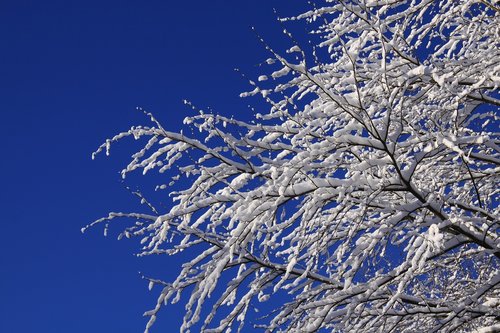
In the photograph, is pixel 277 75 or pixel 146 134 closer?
pixel 146 134

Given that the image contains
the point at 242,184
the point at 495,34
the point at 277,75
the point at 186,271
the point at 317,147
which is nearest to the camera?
the point at 317,147

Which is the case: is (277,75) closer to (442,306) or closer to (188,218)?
(188,218)

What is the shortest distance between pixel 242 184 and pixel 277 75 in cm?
111

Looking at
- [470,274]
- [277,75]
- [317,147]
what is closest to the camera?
[317,147]

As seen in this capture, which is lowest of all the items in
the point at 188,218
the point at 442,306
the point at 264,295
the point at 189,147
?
the point at 442,306

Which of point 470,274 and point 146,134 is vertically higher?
point 146,134

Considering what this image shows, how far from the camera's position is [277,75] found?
4500mm

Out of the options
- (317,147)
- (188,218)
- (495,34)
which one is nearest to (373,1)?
(495,34)

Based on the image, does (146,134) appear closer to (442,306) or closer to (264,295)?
(264,295)

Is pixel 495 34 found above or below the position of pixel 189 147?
above

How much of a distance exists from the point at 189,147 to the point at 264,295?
143 cm

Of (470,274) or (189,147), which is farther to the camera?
(470,274)

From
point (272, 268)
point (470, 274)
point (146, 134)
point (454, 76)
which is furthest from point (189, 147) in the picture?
point (470, 274)

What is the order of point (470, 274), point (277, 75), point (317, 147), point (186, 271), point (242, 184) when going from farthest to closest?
1. point (470, 274)
2. point (277, 75)
3. point (186, 271)
4. point (242, 184)
5. point (317, 147)
